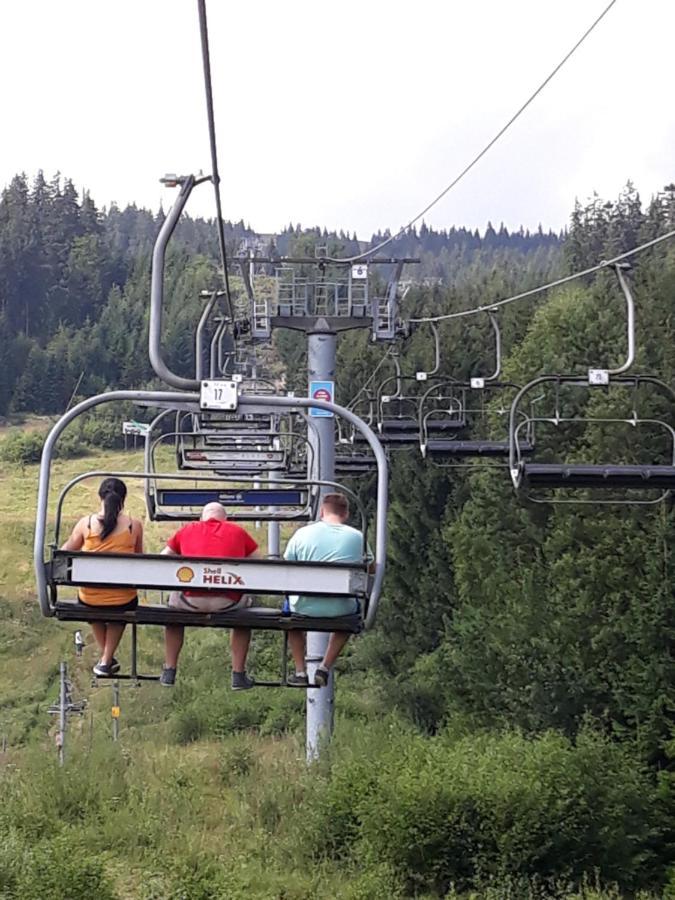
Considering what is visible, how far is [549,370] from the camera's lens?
29.4 meters

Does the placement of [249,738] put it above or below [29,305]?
below

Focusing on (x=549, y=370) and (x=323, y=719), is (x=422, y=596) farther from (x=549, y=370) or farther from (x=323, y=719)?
(x=323, y=719)

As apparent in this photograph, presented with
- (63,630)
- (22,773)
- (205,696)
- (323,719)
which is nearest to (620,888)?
(323,719)

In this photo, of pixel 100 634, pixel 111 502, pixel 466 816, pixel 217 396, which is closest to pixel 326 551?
pixel 217 396

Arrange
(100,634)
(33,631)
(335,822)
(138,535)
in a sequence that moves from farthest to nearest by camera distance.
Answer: (33,631)
(335,822)
(100,634)
(138,535)

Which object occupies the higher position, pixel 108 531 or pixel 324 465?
pixel 108 531

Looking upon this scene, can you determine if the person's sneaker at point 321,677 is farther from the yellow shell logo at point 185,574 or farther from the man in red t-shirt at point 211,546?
the yellow shell logo at point 185,574

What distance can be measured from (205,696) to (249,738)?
5394mm

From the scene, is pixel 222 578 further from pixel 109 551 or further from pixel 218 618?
pixel 109 551

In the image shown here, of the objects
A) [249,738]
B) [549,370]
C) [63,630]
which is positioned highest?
[549,370]

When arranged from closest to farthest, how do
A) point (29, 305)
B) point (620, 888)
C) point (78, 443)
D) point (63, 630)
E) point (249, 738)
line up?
point (620, 888) → point (249, 738) → point (63, 630) → point (78, 443) → point (29, 305)

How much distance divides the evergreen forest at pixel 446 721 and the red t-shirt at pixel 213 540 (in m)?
5.14

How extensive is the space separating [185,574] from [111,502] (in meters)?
0.82

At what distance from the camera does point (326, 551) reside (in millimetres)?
5887
